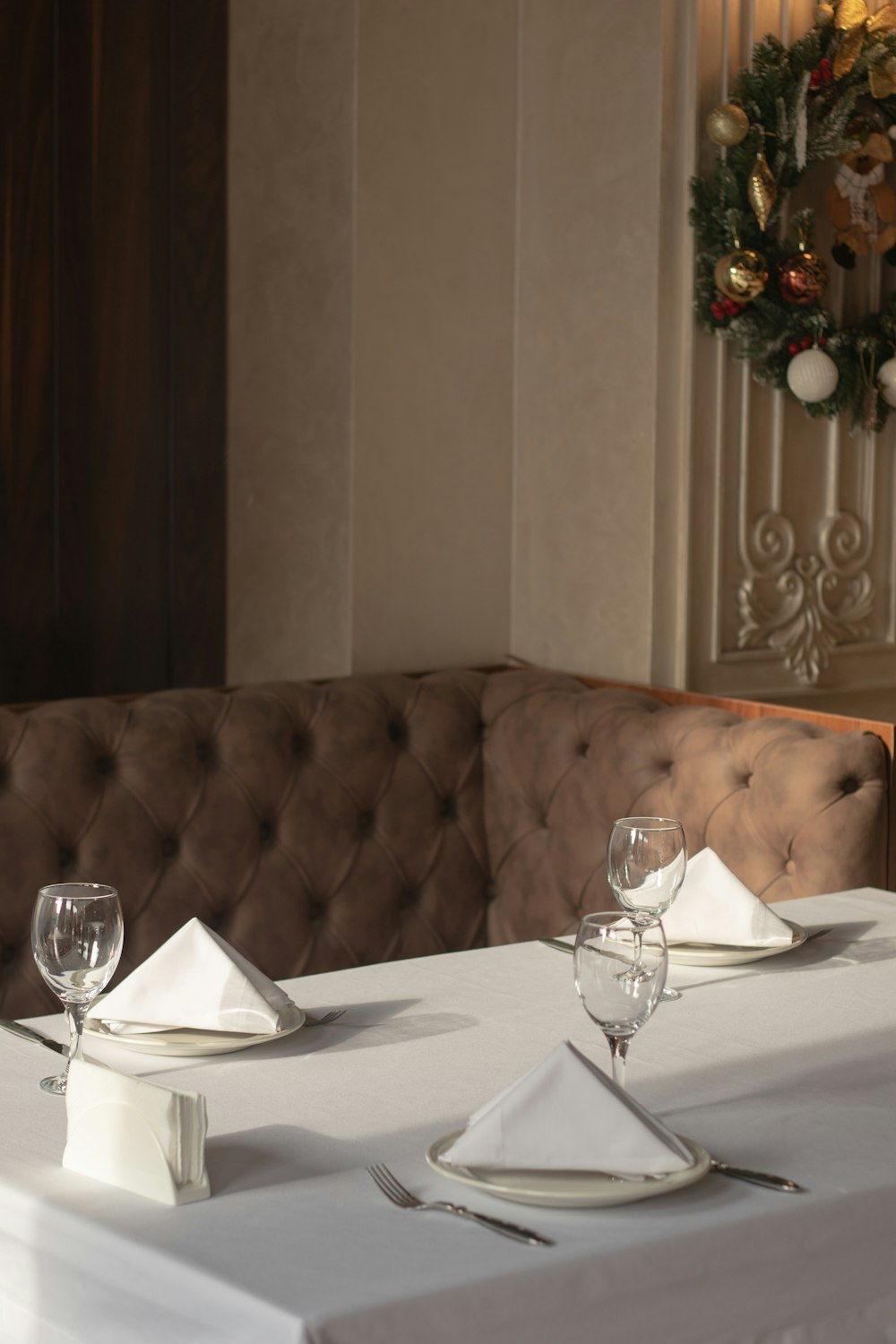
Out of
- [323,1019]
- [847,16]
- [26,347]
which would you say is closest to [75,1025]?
[323,1019]

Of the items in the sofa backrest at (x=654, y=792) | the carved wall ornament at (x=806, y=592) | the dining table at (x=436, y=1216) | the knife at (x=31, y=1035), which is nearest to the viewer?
the dining table at (x=436, y=1216)

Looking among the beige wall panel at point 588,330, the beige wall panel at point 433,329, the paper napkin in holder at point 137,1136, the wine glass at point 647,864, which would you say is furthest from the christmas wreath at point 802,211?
the paper napkin in holder at point 137,1136

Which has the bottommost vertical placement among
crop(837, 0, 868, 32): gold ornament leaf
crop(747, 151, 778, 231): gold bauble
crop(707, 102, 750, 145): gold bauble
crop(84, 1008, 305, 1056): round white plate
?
crop(84, 1008, 305, 1056): round white plate

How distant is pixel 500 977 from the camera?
150 centimetres

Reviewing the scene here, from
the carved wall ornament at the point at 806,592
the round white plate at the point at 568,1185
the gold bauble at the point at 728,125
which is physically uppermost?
the gold bauble at the point at 728,125

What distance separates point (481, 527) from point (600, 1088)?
1974mm

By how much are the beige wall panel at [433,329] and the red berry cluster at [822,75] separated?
525 millimetres

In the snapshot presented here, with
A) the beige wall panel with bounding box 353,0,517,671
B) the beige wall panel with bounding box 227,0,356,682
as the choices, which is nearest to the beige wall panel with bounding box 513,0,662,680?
the beige wall panel with bounding box 353,0,517,671

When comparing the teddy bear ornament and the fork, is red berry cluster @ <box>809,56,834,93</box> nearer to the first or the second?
the teddy bear ornament

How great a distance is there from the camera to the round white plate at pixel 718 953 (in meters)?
1.53

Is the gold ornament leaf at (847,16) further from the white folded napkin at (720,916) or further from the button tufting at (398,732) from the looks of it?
the white folded napkin at (720,916)

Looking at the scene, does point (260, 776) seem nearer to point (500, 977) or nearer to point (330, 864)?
point (330, 864)

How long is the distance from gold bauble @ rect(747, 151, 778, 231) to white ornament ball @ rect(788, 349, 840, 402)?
0.22 meters

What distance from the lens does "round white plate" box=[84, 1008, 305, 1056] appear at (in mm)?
1259
